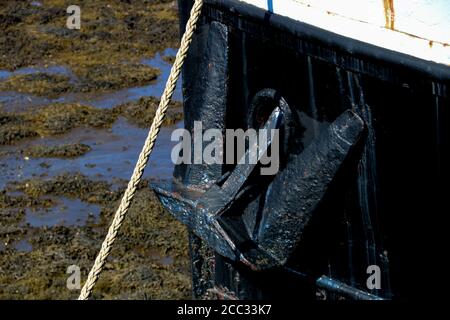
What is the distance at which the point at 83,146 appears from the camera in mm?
7543

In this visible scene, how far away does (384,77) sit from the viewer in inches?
132

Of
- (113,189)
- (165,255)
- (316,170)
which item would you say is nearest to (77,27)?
(113,189)

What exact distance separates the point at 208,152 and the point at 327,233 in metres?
0.71

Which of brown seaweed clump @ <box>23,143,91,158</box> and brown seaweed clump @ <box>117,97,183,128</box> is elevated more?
brown seaweed clump @ <box>117,97,183,128</box>

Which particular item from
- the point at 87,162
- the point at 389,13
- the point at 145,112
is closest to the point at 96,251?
the point at 87,162

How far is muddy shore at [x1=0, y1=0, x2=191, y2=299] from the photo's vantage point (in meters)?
5.81

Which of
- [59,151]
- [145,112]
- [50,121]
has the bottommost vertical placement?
[59,151]

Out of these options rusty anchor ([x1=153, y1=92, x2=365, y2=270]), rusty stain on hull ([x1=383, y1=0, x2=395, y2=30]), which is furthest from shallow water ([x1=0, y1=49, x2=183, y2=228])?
rusty stain on hull ([x1=383, y1=0, x2=395, y2=30])

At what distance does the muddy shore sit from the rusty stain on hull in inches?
101

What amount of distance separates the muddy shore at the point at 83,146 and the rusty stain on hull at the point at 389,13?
8.44 feet

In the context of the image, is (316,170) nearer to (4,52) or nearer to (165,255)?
(165,255)

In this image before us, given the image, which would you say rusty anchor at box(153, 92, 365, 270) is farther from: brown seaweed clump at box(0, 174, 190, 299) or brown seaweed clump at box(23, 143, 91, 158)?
brown seaweed clump at box(23, 143, 91, 158)

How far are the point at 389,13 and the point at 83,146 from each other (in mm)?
4504

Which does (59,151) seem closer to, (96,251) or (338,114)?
(96,251)
